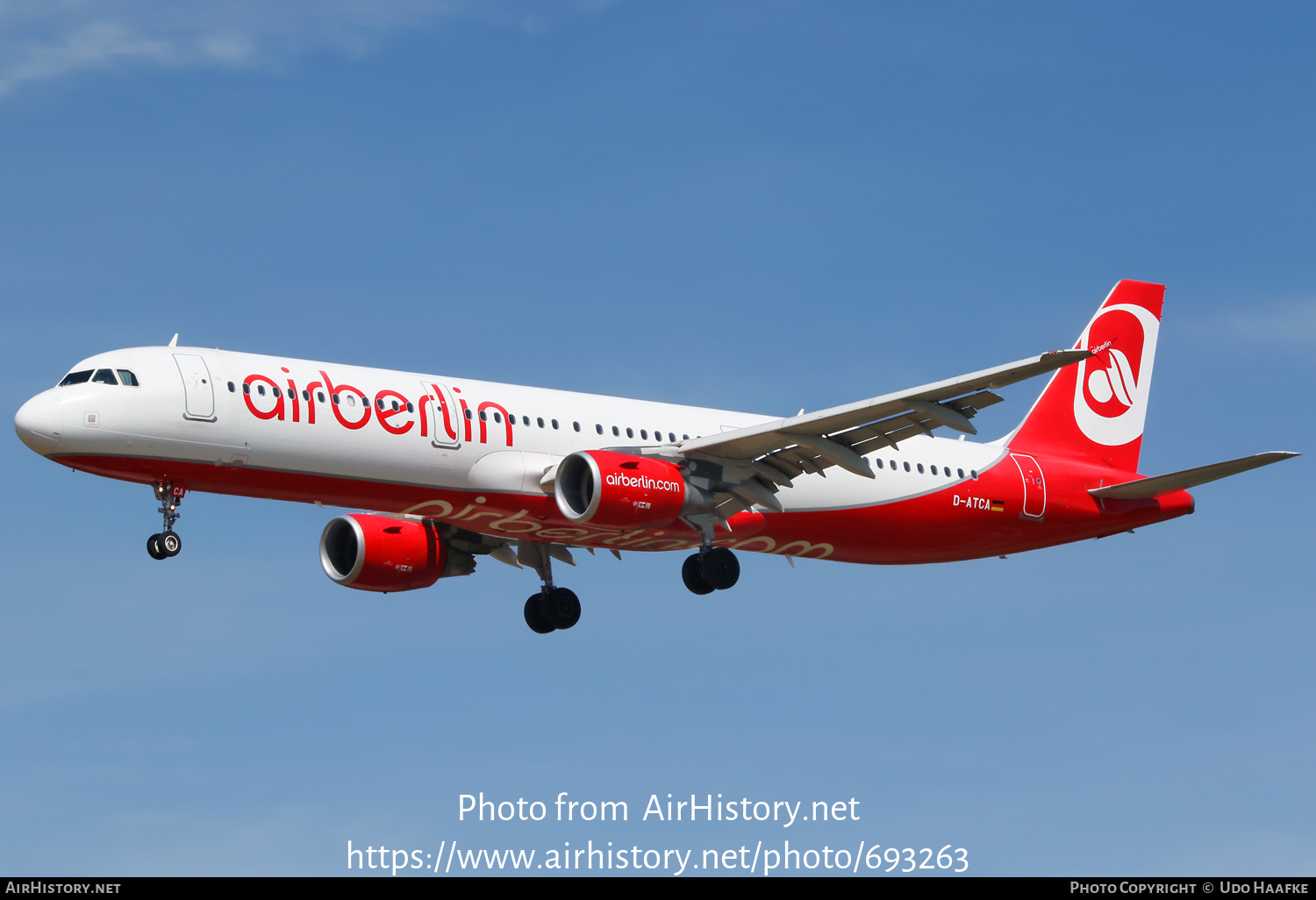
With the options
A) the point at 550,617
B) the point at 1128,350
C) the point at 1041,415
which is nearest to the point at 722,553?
the point at 550,617

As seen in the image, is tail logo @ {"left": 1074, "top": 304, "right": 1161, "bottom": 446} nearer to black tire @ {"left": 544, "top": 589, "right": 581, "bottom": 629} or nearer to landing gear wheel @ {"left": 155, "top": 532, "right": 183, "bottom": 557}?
black tire @ {"left": 544, "top": 589, "right": 581, "bottom": 629}

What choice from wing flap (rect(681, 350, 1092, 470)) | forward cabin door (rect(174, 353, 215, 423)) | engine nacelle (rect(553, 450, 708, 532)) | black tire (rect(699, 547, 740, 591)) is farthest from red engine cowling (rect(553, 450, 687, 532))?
forward cabin door (rect(174, 353, 215, 423))

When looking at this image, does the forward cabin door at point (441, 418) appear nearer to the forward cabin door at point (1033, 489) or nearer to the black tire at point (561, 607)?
the black tire at point (561, 607)

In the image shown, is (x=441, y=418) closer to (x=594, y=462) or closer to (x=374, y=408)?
(x=374, y=408)

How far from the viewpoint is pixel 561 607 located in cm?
4275

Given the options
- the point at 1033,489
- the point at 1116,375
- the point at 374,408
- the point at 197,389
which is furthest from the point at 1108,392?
the point at 197,389

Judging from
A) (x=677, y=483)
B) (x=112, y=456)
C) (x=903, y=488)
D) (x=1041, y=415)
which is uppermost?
(x=1041, y=415)

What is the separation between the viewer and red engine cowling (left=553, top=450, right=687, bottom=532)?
36312mm

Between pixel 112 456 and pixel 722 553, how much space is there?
1359 cm

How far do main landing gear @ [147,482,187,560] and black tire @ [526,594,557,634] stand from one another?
1072 cm

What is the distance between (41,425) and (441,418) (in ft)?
26.1

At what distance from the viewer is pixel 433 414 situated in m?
36.3

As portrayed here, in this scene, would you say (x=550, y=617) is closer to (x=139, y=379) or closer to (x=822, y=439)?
(x=822, y=439)

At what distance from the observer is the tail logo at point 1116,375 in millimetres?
46562
